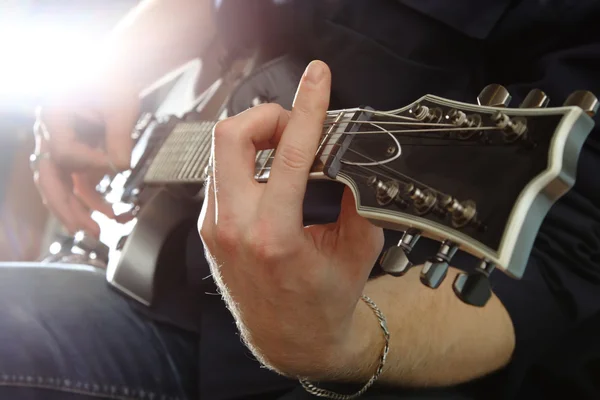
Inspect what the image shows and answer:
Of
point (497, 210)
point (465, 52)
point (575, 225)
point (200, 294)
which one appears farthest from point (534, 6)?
point (200, 294)

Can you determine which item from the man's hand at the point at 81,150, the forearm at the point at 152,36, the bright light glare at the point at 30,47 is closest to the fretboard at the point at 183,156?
the man's hand at the point at 81,150

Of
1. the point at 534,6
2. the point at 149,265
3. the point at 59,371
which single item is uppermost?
the point at 534,6

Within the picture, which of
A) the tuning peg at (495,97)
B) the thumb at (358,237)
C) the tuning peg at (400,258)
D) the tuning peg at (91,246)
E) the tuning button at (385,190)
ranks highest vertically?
the tuning peg at (495,97)

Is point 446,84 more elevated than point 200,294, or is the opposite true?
point 446,84

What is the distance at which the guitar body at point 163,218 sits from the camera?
901 mm

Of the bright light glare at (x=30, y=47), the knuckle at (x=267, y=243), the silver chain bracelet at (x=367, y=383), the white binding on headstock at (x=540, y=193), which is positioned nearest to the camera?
the white binding on headstock at (x=540, y=193)

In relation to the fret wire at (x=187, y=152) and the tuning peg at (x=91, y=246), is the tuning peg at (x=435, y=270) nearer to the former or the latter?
the fret wire at (x=187, y=152)

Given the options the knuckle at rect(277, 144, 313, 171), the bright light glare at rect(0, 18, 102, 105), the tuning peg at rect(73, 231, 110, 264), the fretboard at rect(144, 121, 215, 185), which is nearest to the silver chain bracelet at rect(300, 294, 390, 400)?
the knuckle at rect(277, 144, 313, 171)

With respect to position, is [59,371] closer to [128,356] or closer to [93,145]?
[128,356]

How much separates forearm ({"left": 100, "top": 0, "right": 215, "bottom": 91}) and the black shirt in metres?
0.32

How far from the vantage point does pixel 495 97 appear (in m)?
0.45

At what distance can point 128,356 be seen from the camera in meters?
0.84

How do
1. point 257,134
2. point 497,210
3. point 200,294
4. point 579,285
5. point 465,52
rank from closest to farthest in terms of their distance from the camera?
point 497,210 → point 257,134 → point 579,285 → point 465,52 → point 200,294

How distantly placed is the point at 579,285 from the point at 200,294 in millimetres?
550
